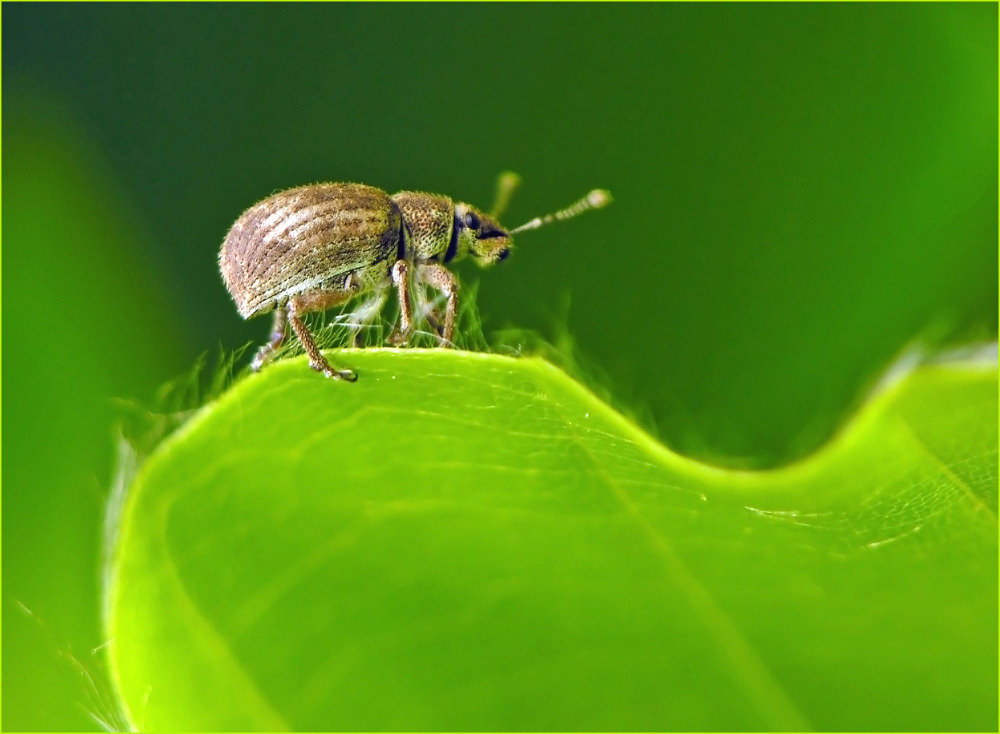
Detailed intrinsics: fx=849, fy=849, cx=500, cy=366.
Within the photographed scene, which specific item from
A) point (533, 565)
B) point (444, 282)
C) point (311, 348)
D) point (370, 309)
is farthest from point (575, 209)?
point (533, 565)

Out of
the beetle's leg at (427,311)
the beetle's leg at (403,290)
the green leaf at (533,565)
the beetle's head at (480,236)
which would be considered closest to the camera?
the green leaf at (533,565)

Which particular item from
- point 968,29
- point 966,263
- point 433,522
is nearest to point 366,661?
point 433,522

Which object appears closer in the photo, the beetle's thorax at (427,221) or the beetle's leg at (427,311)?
the beetle's leg at (427,311)

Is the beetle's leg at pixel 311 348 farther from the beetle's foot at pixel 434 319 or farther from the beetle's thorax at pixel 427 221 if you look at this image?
the beetle's thorax at pixel 427 221

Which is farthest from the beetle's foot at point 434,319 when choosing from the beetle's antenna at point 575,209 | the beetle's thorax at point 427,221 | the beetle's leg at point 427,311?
the beetle's antenna at point 575,209

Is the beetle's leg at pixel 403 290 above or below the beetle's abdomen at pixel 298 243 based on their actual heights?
below

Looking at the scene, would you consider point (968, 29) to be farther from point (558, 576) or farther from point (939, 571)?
point (558, 576)

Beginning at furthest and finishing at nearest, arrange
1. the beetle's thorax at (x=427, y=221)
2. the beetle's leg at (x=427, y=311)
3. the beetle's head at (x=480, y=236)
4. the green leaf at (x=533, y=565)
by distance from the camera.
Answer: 1. the beetle's head at (x=480, y=236)
2. the beetle's thorax at (x=427, y=221)
3. the beetle's leg at (x=427, y=311)
4. the green leaf at (x=533, y=565)

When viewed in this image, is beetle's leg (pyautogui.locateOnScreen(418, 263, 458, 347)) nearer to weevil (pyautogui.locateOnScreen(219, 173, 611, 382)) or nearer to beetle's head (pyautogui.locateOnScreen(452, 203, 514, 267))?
weevil (pyautogui.locateOnScreen(219, 173, 611, 382))
